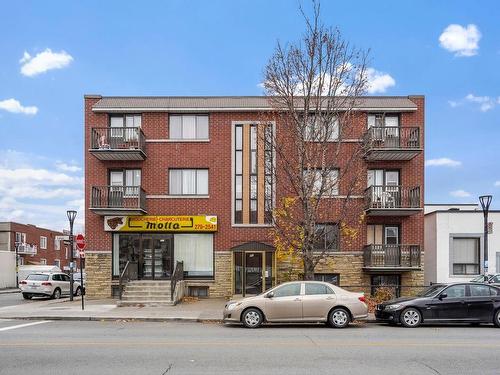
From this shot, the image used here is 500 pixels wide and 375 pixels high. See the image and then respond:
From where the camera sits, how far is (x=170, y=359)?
10.0m

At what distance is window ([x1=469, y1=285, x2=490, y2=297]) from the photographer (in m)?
16.2

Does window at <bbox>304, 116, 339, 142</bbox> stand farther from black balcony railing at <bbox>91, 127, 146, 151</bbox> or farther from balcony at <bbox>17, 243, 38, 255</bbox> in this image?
balcony at <bbox>17, 243, 38, 255</bbox>

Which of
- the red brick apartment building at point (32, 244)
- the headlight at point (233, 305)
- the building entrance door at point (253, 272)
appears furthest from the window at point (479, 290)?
the red brick apartment building at point (32, 244)

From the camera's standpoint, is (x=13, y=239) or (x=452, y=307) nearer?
(x=452, y=307)

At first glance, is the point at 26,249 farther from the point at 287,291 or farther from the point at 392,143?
the point at 287,291

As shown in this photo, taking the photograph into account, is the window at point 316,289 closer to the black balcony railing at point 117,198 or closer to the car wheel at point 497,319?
the car wheel at point 497,319

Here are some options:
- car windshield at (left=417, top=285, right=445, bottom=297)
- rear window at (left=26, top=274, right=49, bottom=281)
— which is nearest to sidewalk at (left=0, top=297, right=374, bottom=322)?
car windshield at (left=417, top=285, right=445, bottom=297)

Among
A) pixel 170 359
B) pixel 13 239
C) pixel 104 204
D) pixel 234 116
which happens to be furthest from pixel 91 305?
pixel 13 239

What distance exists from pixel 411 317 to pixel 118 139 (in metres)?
15.3

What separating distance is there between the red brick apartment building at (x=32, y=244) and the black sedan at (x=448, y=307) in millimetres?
49051

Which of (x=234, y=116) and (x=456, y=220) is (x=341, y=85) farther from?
(x=456, y=220)

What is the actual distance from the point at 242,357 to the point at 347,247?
1579 cm

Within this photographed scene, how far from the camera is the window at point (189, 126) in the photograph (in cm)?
2602

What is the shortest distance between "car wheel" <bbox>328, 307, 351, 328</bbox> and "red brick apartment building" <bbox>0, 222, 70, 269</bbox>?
158 feet
